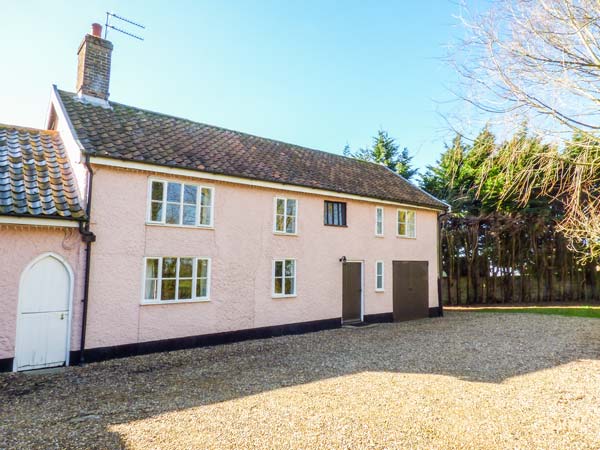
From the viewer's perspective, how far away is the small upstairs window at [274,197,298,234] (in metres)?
13.5

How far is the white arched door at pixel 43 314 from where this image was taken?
872 centimetres

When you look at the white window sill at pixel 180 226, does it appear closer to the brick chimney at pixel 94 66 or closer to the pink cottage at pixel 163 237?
the pink cottage at pixel 163 237

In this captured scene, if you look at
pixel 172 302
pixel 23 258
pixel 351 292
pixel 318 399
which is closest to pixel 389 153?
pixel 351 292

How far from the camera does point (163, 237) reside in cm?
1081

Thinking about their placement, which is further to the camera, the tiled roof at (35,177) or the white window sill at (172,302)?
the white window sill at (172,302)

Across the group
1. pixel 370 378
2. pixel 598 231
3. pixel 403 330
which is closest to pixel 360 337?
pixel 403 330

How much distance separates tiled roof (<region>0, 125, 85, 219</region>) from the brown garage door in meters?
13.1

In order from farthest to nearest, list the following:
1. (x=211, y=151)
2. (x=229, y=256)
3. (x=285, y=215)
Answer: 1. (x=285, y=215)
2. (x=211, y=151)
3. (x=229, y=256)

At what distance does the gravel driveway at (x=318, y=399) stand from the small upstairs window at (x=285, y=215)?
13.6ft

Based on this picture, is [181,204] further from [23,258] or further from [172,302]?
Answer: [23,258]

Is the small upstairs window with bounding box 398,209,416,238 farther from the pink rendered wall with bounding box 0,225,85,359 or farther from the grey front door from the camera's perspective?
the pink rendered wall with bounding box 0,225,85,359

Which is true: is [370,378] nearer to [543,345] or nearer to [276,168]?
[543,345]

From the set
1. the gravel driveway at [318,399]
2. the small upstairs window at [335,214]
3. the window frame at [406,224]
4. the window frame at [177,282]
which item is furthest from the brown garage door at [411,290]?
the window frame at [177,282]

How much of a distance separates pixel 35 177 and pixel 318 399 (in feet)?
29.6
